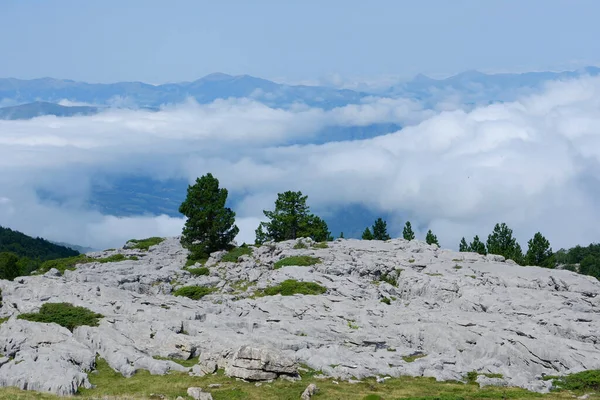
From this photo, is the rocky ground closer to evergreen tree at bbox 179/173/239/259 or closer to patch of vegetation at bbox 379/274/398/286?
patch of vegetation at bbox 379/274/398/286

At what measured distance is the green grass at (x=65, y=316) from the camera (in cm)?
5469

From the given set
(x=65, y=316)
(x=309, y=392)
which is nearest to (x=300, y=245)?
(x=65, y=316)

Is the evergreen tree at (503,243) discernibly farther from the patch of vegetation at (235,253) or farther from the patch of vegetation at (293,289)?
the patch of vegetation at (293,289)

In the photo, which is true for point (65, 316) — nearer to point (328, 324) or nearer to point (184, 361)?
point (184, 361)

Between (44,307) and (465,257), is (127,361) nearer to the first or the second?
(44,307)

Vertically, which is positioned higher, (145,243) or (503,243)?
(503,243)

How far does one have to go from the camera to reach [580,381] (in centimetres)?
4597

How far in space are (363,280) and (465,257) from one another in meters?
22.1

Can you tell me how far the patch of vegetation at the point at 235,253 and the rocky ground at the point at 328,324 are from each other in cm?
365

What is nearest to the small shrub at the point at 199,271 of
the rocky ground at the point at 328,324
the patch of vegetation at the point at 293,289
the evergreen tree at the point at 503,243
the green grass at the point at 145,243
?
the rocky ground at the point at 328,324

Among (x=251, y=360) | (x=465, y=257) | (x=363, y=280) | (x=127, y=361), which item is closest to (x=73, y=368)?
(x=127, y=361)

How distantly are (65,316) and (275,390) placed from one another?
991 inches

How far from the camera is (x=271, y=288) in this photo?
72875mm

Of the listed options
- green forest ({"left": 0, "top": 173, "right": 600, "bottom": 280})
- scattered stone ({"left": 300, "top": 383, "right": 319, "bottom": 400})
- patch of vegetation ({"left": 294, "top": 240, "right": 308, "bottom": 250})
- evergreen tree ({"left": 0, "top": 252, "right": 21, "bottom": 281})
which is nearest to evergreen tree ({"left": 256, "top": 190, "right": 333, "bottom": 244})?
green forest ({"left": 0, "top": 173, "right": 600, "bottom": 280})
